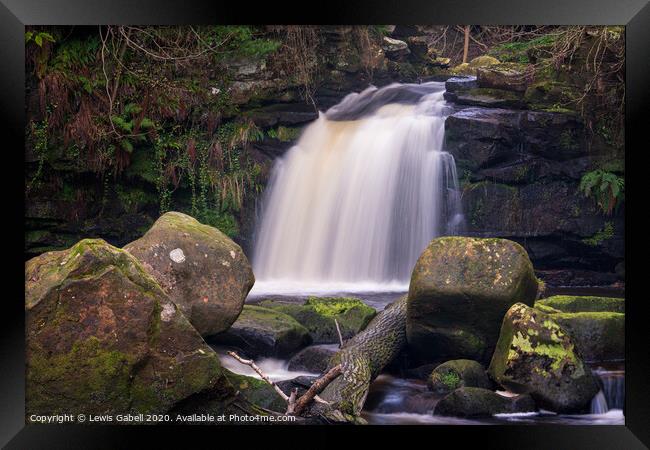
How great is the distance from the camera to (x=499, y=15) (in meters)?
5.21

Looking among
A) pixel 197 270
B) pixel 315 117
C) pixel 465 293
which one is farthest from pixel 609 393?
pixel 315 117

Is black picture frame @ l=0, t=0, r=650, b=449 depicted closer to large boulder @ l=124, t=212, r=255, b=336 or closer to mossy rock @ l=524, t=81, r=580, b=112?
mossy rock @ l=524, t=81, r=580, b=112

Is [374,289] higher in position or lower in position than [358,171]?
lower

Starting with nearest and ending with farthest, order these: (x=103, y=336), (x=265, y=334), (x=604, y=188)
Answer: (x=103, y=336) < (x=604, y=188) < (x=265, y=334)

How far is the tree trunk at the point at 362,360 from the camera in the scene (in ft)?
18.2

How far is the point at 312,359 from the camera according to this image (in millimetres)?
6203

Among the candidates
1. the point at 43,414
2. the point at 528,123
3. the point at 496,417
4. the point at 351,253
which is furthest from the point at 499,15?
the point at 43,414

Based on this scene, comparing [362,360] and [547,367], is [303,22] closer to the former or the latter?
[362,360]

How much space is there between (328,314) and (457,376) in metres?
1.35

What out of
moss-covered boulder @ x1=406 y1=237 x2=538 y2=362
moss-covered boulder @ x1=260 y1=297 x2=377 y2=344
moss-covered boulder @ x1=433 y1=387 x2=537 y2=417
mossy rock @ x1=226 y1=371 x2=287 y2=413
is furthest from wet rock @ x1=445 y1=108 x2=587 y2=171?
mossy rock @ x1=226 y1=371 x2=287 y2=413

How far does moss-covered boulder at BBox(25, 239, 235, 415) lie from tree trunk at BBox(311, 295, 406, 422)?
1031 millimetres

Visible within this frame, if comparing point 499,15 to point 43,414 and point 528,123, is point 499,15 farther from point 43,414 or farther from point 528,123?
point 43,414

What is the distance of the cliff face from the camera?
6152 mm

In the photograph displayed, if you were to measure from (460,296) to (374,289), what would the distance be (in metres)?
0.98
